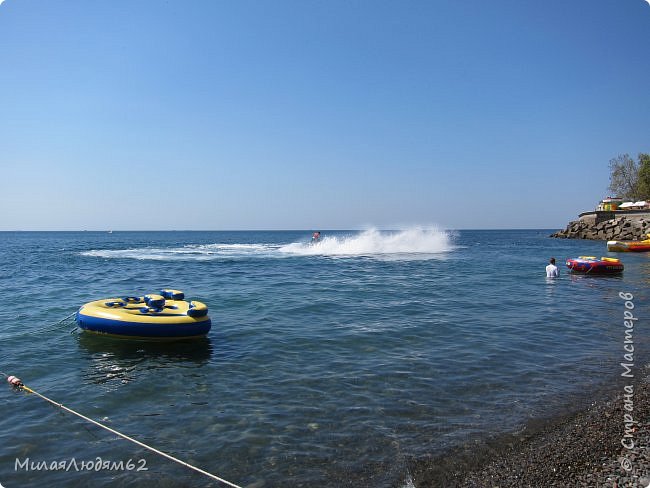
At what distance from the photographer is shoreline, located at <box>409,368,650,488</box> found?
209 inches

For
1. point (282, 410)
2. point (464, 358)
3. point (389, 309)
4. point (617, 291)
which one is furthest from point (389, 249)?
point (282, 410)

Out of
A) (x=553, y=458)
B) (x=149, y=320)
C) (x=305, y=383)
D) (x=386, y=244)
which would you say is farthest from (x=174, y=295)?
(x=386, y=244)

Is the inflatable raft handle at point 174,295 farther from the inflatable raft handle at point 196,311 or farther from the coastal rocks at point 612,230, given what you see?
the coastal rocks at point 612,230

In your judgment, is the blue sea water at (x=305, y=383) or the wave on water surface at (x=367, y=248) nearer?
the blue sea water at (x=305, y=383)

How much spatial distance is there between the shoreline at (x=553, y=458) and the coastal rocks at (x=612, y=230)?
207 feet

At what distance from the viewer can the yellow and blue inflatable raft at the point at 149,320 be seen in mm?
11508

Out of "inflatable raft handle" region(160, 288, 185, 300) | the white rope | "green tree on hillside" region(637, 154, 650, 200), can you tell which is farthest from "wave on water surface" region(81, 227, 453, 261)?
"green tree on hillside" region(637, 154, 650, 200)

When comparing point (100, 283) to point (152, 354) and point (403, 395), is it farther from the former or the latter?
point (403, 395)

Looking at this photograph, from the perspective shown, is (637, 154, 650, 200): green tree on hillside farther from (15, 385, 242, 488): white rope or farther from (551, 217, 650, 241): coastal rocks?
(15, 385, 242, 488): white rope

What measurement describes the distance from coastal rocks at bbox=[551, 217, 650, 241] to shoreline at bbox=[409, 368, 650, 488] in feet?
207

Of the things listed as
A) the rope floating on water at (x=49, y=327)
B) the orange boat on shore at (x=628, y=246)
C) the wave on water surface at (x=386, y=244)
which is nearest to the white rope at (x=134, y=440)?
the rope floating on water at (x=49, y=327)

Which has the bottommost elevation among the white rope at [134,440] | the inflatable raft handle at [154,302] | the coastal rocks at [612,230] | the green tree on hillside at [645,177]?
the white rope at [134,440]

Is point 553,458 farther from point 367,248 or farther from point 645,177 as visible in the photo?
point 645,177

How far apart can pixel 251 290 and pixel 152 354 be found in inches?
442
